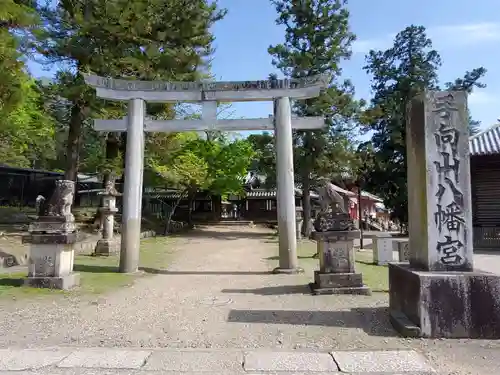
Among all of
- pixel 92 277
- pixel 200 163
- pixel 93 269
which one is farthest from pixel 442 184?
pixel 200 163

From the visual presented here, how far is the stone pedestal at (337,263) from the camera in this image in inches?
330

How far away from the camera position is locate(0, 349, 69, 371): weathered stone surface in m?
4.37

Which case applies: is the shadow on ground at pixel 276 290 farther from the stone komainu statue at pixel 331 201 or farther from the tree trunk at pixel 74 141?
the tree trunk at pixel 74 141

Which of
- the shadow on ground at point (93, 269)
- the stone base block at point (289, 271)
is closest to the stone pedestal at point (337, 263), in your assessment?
the stone base block at point (289, 271)

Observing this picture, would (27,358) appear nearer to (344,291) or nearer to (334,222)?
(344,291)

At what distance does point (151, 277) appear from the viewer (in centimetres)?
1076

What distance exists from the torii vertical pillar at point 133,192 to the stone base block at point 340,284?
539cm

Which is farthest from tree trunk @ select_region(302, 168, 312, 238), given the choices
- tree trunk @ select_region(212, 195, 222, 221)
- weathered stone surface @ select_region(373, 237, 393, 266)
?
tree trunk @ select_region(212, 195, 222, 221)

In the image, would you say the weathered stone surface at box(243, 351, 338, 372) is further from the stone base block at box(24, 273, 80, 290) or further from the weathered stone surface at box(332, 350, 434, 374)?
the stone base block at box(24, 273, 80, 290)

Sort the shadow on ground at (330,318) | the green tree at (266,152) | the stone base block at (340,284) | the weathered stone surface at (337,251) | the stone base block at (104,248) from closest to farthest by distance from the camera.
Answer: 1. the shadow on ground at (330,318)
2. the stone base block at (340,284)
3. the weathered stone surface at (337,251)
4. the stone base block at (104,248)
5. the green tree at (266,152)

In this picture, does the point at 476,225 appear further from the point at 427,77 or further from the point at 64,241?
the point at 64,241

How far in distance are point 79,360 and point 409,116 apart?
5.79 m

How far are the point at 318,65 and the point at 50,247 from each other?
20.0m

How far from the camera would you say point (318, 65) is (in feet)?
80.4
